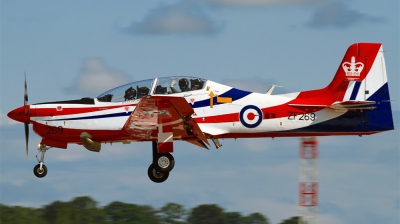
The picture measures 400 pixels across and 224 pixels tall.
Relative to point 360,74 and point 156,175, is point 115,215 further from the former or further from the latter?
point 360,74

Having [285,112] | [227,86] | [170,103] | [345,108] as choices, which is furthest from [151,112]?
[345,108]

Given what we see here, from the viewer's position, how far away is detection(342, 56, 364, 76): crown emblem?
66.3 feet

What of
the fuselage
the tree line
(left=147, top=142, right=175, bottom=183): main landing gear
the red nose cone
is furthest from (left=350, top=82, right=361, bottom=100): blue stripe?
the tree line

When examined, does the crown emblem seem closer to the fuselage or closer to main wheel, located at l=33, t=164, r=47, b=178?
the fuselage

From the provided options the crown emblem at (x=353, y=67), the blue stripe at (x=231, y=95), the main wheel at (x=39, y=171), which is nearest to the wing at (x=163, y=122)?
the blue stripe at (x=231, y=95)

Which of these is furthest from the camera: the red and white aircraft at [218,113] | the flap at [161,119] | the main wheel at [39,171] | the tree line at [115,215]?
the tree line at [115,215]

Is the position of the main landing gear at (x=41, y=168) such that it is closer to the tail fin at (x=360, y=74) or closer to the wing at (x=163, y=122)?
the wing at (x=163, y=122)

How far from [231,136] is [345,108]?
3002 millimetres

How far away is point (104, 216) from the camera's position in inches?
1350

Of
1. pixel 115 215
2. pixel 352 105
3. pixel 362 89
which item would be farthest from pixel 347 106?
pixel 115 215

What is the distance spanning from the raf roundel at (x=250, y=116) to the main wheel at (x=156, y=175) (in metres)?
2.46

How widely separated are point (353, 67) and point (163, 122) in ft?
17.2

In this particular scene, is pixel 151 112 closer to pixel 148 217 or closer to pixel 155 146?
pixel 155 146

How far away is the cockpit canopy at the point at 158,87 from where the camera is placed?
63.6ft
